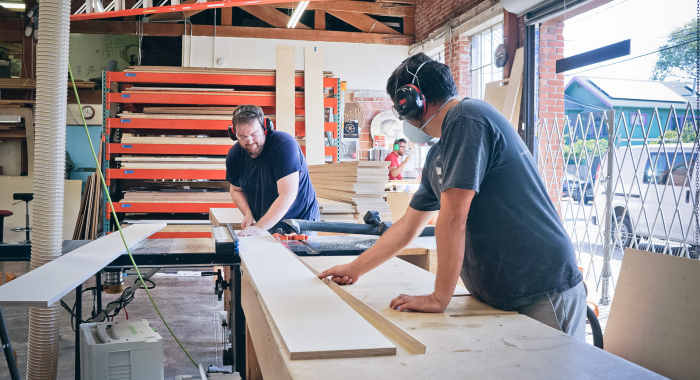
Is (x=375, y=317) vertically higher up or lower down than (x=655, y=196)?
lower down

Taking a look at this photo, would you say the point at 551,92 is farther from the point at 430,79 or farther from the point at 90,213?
the point at 90,213

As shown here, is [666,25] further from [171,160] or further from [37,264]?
[37,264]

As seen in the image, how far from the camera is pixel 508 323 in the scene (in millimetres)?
1310

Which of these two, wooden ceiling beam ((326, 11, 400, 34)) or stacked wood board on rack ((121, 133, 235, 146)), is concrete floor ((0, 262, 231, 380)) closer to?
stacked wood board on rack ((121, 133, 235, 146))

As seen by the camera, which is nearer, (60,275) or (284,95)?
(60,275)

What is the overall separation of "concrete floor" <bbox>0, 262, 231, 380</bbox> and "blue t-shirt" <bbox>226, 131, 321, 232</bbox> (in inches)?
43.4

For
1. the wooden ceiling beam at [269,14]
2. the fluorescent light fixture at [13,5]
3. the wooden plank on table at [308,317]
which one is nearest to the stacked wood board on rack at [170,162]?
the wooden plank on table at [308,317]

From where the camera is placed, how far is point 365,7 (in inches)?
413

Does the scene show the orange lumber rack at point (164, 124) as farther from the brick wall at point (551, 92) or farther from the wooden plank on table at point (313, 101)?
the brick wall at point (551, 92)

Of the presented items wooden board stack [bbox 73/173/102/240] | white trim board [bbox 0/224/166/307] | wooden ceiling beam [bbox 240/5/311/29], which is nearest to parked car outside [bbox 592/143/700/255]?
white trim board [bbox 0/224/166/307]

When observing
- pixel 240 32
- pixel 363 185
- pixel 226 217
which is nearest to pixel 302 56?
pixel 240 32

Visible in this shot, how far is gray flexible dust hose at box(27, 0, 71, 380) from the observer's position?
2115 millimetres

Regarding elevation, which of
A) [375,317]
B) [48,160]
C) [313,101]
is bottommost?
[375,317]

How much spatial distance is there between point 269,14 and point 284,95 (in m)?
5.48
